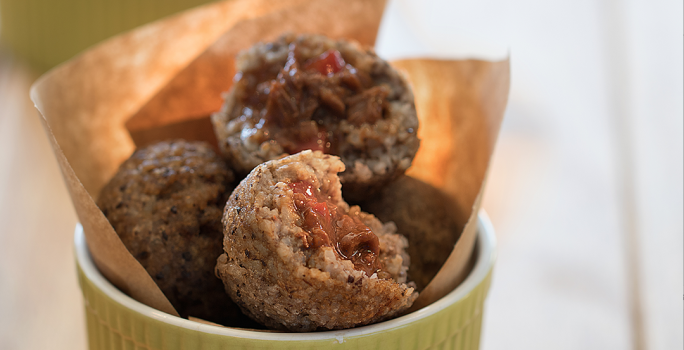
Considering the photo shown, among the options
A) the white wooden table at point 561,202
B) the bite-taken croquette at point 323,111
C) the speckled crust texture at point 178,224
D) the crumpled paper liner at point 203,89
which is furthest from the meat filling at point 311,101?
the white wooden table at point 561,202

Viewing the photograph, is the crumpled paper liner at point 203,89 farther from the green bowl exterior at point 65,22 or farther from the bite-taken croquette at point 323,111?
the green bowl exterior at point 65,22

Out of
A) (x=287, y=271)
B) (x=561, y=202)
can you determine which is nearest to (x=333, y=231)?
(x=287, y=271)

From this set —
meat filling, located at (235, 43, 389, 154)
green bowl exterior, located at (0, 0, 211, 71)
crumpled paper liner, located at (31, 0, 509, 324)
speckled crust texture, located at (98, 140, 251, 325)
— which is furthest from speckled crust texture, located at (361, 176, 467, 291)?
green bowl exterior, located at (0, 0, 211, 71)

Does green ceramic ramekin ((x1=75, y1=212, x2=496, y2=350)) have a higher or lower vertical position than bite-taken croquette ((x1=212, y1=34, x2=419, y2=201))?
lower

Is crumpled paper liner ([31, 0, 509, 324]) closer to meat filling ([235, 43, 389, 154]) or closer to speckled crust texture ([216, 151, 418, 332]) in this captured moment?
meat filling ([235, 43, 389, 154])

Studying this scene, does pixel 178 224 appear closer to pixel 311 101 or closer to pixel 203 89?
pixel 311 101

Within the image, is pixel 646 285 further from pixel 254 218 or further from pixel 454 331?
pixel 254 218
